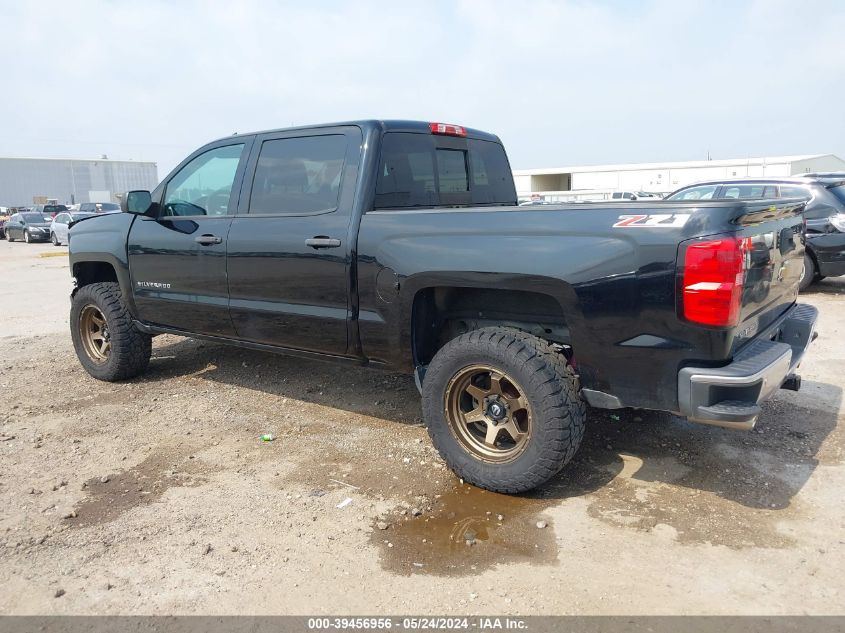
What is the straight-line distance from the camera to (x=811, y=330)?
3.94m

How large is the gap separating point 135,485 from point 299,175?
2126mm

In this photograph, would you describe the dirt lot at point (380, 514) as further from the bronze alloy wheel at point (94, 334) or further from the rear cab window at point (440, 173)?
the rear cab window at point (440, 173)

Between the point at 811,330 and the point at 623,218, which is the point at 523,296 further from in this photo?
the point at 811,330

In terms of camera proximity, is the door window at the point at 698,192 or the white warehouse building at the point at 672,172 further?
the white warehouse building at the point at 672,172

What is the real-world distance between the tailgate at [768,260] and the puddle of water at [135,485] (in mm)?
3062

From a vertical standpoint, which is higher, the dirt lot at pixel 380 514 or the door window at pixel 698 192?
the door window at pixel 698 192

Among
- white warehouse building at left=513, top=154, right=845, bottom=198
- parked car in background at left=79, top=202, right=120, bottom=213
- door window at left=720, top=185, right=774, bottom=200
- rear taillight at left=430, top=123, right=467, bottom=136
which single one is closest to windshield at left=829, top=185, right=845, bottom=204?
door window at left=720, top=185, right=774, bottom=200

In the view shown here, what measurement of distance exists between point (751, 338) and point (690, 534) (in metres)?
1.02

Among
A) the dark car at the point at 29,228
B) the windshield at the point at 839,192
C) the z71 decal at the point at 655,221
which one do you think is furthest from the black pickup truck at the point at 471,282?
the dark car at the point at 29,228

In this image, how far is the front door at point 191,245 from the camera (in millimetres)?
4660

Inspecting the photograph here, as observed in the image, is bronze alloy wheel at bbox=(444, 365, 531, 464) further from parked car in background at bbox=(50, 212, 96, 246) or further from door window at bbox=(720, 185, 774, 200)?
parked car in background at bbox=(50, 212, 96, 246)

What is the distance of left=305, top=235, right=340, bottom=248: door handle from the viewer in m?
3.95

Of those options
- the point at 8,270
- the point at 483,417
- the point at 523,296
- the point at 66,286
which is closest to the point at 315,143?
the point at 523,296

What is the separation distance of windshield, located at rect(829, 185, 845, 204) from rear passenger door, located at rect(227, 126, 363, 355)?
7.73 metres
